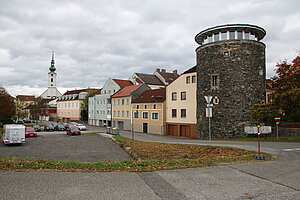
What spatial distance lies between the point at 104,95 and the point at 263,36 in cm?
4080

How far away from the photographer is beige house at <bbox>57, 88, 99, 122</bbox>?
77.5m

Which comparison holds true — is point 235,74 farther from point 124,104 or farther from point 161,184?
point 124,104

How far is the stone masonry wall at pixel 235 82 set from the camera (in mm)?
27250

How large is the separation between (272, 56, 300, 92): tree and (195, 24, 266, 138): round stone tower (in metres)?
5.57

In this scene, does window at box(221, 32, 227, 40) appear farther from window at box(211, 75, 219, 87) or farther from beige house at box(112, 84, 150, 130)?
beige house at box(112, 84, 150, 130)

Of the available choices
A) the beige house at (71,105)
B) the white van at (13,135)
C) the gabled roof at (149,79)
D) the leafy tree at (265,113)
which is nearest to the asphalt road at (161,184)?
the leafy tree at (265,113)

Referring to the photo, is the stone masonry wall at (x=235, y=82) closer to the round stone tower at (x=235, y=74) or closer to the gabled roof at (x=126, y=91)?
the round stone tower at (x=235, y=74)

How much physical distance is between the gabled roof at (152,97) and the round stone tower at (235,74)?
14125mm

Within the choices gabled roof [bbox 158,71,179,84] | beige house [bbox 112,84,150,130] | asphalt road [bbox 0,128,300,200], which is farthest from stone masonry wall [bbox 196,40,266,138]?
gabled roof [bbox 158,71,179,84]

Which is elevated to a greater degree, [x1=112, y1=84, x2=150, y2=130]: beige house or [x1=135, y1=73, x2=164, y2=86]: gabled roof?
[x1=135, y1=73, x2=164, y2=86]: gabled roof

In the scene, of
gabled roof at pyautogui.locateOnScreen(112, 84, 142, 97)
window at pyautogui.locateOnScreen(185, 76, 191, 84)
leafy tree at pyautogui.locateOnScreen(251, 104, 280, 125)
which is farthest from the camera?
gabled roof at pyautogui.locateOnScreen(112, 84, 142, 97)

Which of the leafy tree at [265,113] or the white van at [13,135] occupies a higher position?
the leafy tree at [265,113]

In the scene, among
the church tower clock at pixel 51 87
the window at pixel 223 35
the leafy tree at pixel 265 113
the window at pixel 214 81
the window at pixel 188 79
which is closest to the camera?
the leafy tree at pixel 265 113

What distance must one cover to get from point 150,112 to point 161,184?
1427 inches
